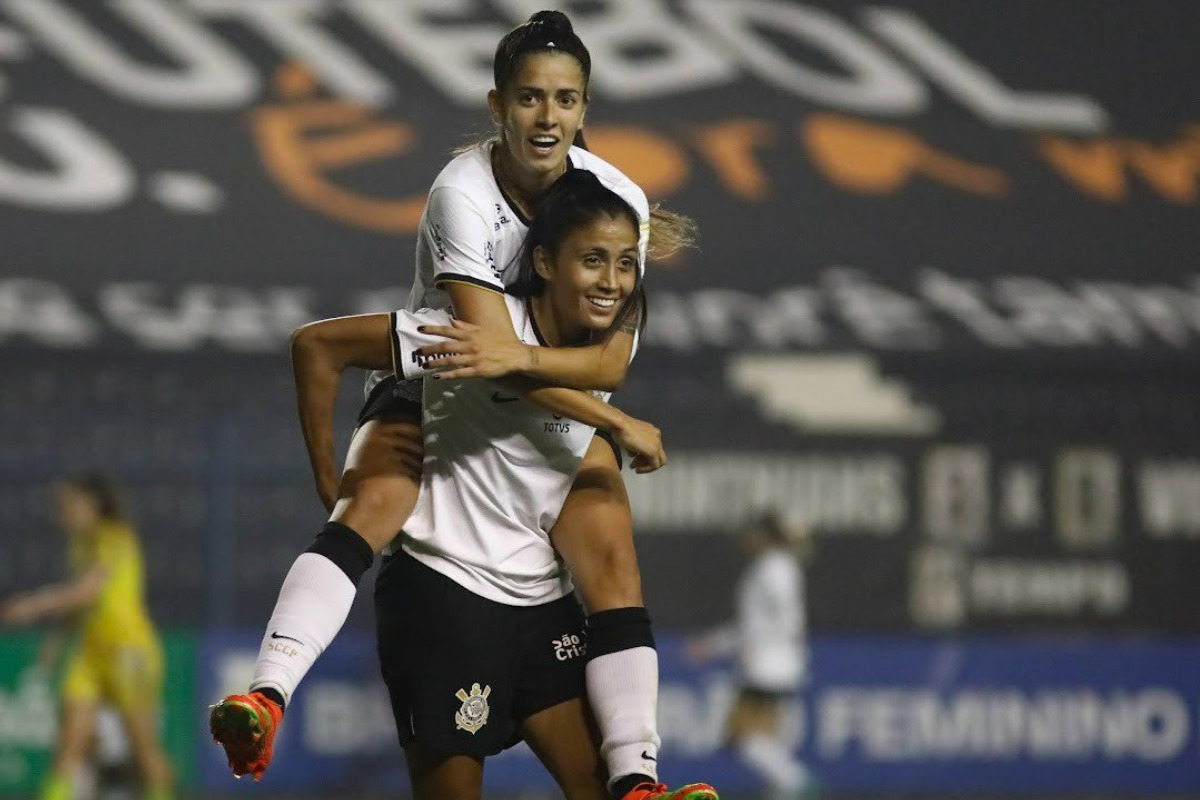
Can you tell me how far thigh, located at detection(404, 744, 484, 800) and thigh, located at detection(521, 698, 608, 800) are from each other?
0.17 metres

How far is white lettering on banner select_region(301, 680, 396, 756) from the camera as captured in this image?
1217cm

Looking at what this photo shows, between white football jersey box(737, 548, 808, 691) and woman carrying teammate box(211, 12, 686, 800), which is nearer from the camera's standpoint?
woman carrying teammate box(211, 12, 686, 800)

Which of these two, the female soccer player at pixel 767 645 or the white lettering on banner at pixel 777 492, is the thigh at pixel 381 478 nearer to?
the female soccer player at pixel 767 645

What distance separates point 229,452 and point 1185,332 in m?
6.01

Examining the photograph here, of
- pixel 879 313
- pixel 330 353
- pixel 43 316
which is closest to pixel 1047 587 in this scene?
pixel 879 313

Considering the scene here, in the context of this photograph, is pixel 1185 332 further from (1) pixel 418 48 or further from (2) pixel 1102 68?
(1) pixel 418 48

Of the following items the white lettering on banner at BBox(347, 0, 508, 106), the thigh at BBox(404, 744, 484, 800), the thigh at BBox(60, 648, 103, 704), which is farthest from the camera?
the white lettering on banner at BBox(347, 0, 508, 106)

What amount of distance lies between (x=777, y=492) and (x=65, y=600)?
422 centimetres

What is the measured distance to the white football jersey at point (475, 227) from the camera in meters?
4.53

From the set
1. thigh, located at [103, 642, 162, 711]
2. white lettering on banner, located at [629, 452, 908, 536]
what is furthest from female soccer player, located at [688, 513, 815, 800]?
thigh, located at [103, 642, 162, 711]

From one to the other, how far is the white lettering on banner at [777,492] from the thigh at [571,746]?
288 inches

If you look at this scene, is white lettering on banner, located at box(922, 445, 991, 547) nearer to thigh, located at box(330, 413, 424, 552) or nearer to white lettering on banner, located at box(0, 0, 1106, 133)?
white lettering on banner, located at box(0, 0, 1106, 133)

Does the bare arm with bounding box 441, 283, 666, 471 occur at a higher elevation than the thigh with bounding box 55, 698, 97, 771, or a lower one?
higher

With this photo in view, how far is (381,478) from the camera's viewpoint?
4594mm
